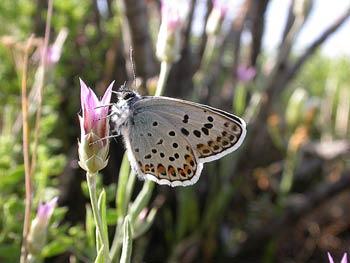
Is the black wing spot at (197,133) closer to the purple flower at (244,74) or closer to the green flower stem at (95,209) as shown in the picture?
the green flower stem at (95,209)

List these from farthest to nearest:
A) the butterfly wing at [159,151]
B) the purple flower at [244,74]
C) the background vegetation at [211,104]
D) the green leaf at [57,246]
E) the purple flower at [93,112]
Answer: the purple flower at [244,74], the background vegetation at [211,104], the green leaf at [57,246], the butterfly wing at [159,151], the purple flower at [93,112]

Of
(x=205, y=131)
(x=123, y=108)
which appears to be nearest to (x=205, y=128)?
(x=205, y=131)

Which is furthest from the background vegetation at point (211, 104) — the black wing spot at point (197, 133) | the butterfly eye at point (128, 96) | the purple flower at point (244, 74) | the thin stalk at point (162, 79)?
the black wing spot at point (197, 133)

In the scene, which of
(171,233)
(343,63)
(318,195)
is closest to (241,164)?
(318,195)

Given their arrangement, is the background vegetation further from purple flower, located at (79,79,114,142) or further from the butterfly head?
purple flower, located at (79,79,114,142)

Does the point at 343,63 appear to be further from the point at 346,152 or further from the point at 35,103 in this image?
the point at 35,103

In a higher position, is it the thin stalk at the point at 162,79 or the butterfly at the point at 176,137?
the thin stalk at the point at 162,79

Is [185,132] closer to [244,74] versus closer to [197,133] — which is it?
[197,133]

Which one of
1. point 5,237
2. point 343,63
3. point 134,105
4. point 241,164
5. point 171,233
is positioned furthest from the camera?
point 343,63
